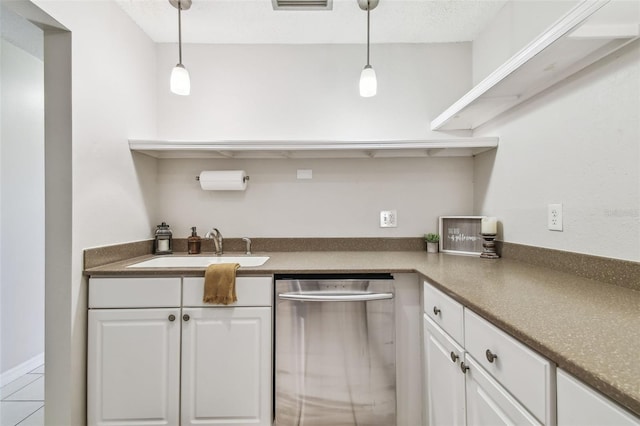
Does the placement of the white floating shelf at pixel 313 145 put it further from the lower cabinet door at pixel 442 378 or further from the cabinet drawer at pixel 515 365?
the cabinet drawer at pixel 515 365

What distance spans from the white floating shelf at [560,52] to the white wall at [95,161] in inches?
76.9

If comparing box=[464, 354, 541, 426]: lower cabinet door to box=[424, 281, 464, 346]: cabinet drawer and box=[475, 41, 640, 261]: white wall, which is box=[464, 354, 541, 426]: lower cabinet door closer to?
box=[424, 281, 464, 346]: cabinet drawer

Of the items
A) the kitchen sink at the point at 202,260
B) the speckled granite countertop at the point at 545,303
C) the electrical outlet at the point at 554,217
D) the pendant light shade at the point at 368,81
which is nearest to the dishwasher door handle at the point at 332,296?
the speckled granite countertop at the point at 545,303

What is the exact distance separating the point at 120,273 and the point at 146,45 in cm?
155

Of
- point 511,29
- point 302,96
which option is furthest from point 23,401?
point 511,29

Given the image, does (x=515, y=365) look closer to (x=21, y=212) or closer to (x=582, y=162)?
(x=582, y=162)

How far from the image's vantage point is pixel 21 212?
217 centimetres

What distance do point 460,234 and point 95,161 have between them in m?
2.18

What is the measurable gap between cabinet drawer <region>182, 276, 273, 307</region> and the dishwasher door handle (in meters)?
0.08

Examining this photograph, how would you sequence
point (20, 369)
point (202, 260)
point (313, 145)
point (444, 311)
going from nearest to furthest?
point (444, 311) < point (313, 145) < point (202, 260) < point (20, 369)

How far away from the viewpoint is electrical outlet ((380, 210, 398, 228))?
2.15 metres

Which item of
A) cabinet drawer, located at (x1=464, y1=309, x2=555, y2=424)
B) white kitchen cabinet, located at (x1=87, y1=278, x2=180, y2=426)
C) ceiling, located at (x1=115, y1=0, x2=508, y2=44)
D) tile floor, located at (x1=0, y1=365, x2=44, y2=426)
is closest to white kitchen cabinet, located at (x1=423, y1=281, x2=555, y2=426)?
cabinet drawer, located at (x1=464, y1=309, x2=555, y2=424)

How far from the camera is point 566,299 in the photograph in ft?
3.12

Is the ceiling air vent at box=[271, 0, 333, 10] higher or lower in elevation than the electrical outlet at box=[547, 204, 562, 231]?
higher
